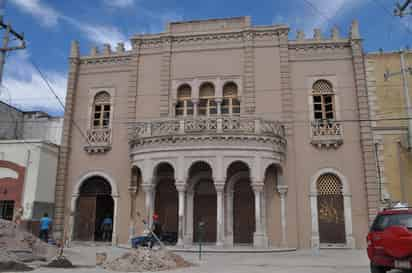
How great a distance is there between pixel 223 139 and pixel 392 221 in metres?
10.3

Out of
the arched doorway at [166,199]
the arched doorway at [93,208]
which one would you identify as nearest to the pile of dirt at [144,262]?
the arched doorway at [166,199]

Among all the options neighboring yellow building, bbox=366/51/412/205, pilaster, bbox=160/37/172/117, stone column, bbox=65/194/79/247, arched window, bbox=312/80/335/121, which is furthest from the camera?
pilaster, bbox=160/37/172/117

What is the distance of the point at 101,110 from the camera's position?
2259 centimetres

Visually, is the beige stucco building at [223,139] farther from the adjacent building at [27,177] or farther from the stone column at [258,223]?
the adjacent building at [27,177]

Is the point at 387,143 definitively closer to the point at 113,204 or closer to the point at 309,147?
the point at 309,147

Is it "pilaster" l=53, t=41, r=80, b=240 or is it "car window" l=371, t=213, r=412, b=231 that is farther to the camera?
"pilaster" l=53, t=41, r=80, b=240

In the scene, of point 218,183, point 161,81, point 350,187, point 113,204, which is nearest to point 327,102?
point 350,187

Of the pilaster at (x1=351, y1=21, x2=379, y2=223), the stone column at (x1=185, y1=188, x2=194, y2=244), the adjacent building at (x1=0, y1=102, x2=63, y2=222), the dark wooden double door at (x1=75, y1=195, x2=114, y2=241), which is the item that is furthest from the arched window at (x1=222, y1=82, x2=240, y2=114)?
the adjacent building at (x1=0, y1=102, x2=63, y2=222)

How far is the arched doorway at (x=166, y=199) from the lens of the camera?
20273 mm

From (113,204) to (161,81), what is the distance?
25.3 feet

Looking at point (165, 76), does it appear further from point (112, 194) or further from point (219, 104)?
point (112, 194)

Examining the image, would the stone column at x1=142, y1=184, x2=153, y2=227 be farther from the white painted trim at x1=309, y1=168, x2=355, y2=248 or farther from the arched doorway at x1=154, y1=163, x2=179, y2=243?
the white painted trim at x1=309, y1=168, x2=355, y2=248

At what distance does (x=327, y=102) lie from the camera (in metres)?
20.8

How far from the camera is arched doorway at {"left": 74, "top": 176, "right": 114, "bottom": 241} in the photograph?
21.3 metres
